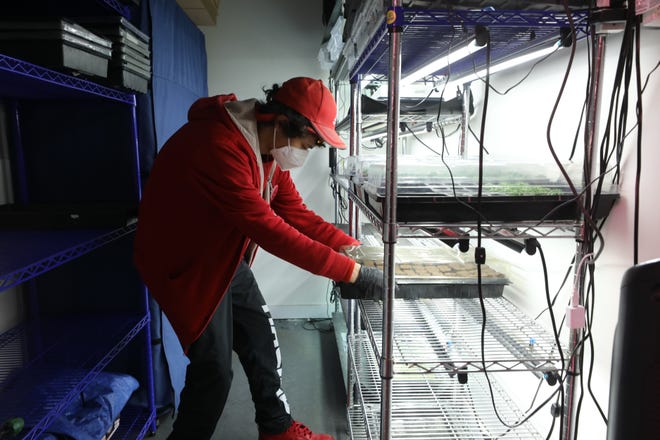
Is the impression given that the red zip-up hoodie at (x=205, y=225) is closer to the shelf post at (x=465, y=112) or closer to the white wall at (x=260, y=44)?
the shelf post at (x=465, y=112)

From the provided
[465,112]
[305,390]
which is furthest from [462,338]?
[305,390]

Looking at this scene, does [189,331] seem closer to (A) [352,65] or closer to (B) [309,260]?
(B) [309,260]

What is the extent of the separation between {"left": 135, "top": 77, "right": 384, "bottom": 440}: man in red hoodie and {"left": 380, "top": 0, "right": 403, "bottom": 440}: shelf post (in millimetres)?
228

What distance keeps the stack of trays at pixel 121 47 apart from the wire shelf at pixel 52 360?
1.04 metres

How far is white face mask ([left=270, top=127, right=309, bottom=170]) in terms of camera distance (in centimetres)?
149

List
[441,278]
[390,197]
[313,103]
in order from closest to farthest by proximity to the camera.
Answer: [390,197]
[313,103]
[441,278]

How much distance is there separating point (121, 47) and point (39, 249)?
793 mm

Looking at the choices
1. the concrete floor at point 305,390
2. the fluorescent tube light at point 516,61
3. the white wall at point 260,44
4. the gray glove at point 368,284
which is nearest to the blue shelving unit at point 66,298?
the concrete floor at point 305,390

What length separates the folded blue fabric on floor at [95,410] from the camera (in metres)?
1.53

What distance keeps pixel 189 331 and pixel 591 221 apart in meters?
1.27

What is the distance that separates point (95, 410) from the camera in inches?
66.1

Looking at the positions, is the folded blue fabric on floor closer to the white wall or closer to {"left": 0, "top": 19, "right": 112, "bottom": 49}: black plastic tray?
{"left": 0, "top": 19, "right": 112, "bottom": 49}: black plastic tray

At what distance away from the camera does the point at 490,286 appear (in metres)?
1.48

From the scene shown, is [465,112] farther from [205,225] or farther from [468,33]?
[205,225]
